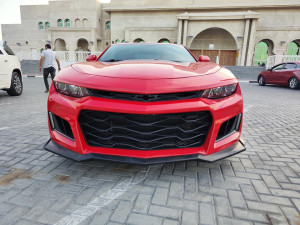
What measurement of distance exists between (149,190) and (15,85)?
6.91 m

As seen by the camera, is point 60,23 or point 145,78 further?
point 60,23

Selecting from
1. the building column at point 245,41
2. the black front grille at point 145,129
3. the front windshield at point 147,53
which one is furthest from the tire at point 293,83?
the building column at point 245,41

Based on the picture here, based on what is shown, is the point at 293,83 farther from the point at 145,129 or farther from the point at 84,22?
the point at 84,22

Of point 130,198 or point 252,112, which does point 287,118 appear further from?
point 130,198

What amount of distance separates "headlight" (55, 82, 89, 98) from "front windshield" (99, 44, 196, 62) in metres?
1.03

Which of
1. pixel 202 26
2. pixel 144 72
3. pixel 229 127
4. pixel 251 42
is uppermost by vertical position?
pixel 202 26

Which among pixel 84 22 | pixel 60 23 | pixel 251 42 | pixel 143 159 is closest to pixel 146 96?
pixel 143 159

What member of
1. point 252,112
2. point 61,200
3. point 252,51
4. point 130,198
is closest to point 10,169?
point 61,200

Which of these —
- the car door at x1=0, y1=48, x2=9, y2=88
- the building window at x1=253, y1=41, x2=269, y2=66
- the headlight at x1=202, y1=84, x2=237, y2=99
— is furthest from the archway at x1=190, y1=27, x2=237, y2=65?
the headlight at x1=202, y1=84, x2=237, y2=99

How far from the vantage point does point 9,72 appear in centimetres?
628

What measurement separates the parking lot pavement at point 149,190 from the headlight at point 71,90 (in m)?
0.85

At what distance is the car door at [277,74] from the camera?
11.0 metres

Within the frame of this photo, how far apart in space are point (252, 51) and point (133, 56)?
24.4 meters

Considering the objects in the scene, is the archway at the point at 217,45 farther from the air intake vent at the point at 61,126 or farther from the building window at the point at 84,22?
the air intake vent at the point at 61,126
